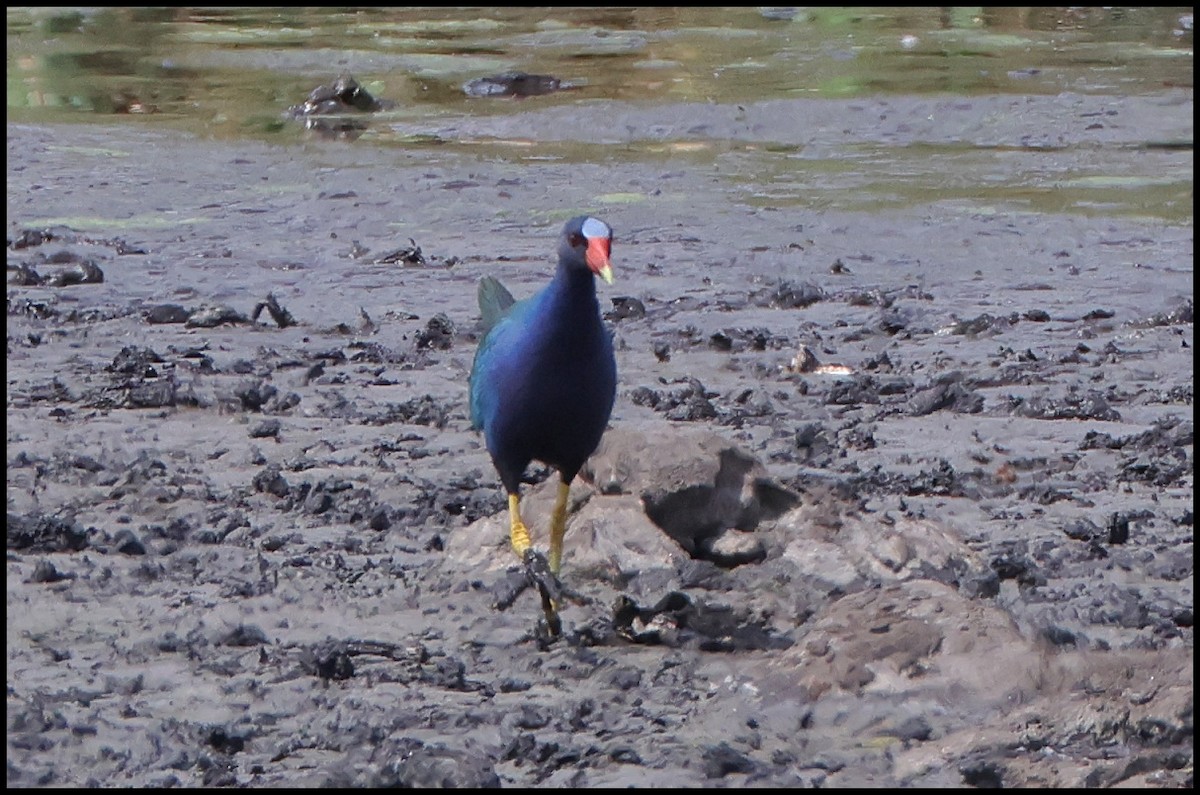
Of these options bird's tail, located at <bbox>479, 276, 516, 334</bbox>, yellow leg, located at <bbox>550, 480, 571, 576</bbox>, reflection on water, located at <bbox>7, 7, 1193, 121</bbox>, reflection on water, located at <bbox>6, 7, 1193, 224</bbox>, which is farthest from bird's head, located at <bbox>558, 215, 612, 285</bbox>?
reflection on water, located at <bbox>7, 7, 1193, 121</bbox>

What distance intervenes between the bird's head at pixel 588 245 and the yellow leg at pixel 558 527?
67cm

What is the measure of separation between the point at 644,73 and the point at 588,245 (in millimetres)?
8923

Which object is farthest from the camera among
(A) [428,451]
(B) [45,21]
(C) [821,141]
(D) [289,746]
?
(B) [45,21]

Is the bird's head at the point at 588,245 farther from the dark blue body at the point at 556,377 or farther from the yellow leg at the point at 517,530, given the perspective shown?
the yellow leg at the point at 517,530

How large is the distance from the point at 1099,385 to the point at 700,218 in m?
3.08

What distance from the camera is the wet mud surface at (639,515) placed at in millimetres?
3986

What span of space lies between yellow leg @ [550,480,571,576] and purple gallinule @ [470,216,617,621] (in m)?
0.02

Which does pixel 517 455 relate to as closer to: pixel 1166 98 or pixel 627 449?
pixel 627 449

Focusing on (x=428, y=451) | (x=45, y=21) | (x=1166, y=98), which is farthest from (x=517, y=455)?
(x=45, y=21)

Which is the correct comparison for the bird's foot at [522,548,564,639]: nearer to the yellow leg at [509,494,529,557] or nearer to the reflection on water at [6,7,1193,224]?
the yellow leg at [509,494,529,557]

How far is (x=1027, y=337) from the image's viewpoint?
7285 mm

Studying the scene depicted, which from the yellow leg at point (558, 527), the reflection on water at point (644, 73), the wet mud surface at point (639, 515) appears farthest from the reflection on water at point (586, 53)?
the yellow leg at point (558, 527)

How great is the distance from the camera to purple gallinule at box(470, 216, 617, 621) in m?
4.75

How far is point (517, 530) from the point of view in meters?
4.97
